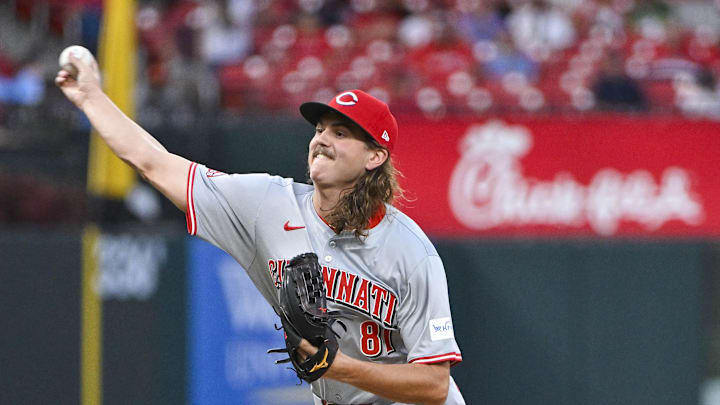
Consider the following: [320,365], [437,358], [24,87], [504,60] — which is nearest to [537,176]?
[504,60]

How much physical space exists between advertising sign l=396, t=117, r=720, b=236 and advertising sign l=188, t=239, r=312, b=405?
65.1 inches

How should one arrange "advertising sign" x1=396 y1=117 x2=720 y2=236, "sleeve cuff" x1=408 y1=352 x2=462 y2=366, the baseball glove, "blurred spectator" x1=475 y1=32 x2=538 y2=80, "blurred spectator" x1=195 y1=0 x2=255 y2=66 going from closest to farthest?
the baseball glove < "sleeve cuff" x1=408 y1=352 x2=462 y2=366 < "advertising sign" x1=396 y1=117 x2=720 y2=236 < "blurred spectator" x1=195 y1=0 x2=255 y2=66 < "blurred spectator" x1=475 y1=32 x2=538 y2=80

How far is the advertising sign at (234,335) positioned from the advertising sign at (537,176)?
1653 mm

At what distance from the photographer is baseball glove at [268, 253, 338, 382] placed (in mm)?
2916

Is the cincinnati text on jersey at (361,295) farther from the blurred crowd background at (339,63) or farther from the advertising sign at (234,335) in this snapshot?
the blurred crowd background at (339,63)

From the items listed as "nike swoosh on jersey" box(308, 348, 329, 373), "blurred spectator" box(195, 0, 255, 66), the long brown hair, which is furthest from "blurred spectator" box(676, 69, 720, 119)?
"nike swoosh on jersey" box(308, 348, 329, 373)

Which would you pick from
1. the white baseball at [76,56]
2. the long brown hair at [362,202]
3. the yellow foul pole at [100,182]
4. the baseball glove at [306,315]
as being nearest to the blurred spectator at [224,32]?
the yellow foul pole at [100,182]

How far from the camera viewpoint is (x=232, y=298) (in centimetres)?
689

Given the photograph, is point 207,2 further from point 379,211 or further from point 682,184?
point 379,211

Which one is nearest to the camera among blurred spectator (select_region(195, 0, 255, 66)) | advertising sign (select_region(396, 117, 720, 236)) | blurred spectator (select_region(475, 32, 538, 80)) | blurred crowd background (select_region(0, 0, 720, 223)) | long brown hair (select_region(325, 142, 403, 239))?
long brown hair (select_region(325, 142, 403, 239))

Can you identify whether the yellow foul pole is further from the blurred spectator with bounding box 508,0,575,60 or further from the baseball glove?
the baseball glove

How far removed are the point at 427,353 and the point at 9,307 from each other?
4236 mm

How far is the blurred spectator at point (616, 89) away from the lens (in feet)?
29.6

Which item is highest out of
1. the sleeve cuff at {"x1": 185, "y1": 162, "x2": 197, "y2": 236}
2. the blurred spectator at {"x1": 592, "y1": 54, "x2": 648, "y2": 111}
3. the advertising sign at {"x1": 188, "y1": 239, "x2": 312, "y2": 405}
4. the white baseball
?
the blurred spectator at {"x1": 592, "y1": 54, "x2": 648, "y2": 111}
